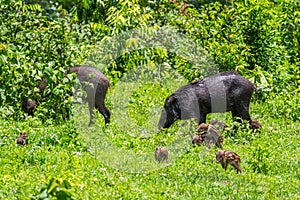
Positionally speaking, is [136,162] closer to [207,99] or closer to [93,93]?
[207,99]

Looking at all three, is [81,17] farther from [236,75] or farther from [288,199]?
[288,199]

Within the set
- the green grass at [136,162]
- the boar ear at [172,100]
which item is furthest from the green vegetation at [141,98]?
the boar ear at [172,100]

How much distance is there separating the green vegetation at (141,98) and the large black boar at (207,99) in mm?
280

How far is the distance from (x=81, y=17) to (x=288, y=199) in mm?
9927

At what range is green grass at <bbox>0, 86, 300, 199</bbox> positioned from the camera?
24.6 ft

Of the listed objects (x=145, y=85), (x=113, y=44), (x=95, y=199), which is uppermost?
(x=95, y=199)

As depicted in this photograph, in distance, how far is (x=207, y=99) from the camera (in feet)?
38.3

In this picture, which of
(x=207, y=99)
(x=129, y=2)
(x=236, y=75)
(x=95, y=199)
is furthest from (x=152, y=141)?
(x=129, y=2)

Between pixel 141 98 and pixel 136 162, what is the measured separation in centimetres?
515

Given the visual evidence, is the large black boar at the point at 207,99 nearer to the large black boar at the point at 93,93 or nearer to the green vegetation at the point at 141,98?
the green vegetation at the point at 141,98

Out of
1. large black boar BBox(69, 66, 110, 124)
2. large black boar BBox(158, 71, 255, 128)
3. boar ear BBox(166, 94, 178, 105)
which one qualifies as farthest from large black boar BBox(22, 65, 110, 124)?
boar ear BBox(166, 94, 178, 105)

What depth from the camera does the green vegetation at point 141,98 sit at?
8.05 metres

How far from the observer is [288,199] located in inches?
308

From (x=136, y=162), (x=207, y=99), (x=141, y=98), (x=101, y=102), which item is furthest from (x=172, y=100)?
(x=141, y=98)
